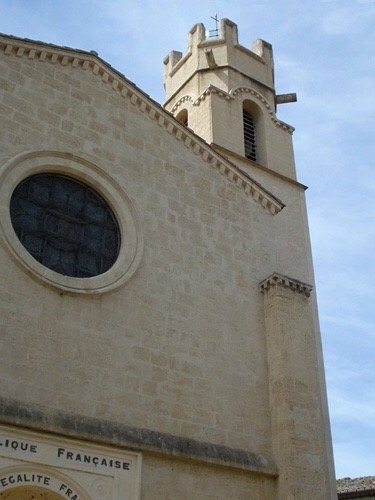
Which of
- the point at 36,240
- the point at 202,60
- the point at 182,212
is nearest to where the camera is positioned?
the point at 36,240

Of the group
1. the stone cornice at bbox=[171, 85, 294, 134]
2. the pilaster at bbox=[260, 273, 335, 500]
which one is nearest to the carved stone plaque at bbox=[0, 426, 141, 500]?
the pilaster at bbox=[260, 273, 335, 500]

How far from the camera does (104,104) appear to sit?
1152 cm

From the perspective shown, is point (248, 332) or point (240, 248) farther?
point (240, 248)

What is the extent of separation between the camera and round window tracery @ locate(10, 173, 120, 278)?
9.77m

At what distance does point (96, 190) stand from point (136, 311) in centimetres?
208

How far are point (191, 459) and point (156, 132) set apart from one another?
558cm

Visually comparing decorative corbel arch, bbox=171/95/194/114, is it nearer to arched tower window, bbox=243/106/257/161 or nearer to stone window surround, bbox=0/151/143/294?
arched tower window, bbox=243/106/257/161

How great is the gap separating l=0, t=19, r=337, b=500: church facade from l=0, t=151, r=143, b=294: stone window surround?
0.9 inches

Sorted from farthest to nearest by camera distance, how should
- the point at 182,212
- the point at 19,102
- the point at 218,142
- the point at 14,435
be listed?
the point at 218,142 < the point at 182,212 < the point at 19,102 < the point at 14,435

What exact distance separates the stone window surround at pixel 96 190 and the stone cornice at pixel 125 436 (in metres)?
1.75

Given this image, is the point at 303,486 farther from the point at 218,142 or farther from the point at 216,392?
the point at 218,142

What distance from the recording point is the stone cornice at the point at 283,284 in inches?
447

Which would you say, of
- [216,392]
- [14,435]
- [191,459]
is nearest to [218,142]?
[216,392]

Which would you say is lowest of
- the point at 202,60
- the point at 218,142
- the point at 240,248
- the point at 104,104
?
the point at 240,248
